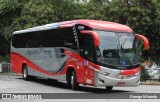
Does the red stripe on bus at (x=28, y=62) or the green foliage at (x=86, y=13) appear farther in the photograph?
the green foliage at (x=86, y=13)

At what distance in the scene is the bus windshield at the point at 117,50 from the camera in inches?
740

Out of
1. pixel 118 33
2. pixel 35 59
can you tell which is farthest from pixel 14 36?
pixel 118 33

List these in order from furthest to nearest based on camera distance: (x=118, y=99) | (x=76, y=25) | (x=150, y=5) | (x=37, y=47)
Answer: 1. (x=150, y=5)
2. (x=37, y=47)
3. (x=76, y=25)
4. (x=118, y=99)

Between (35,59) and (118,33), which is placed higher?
(118,33)

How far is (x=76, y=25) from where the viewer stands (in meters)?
20.3

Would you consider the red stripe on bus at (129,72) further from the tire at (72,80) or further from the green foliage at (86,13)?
the green foliage at (86,13)

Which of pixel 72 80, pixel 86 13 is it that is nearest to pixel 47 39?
pixel 72 80

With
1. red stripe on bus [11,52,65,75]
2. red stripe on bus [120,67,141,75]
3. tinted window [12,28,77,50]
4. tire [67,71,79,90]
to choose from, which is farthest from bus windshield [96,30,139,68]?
red stripe on bus [11,52,65,75]

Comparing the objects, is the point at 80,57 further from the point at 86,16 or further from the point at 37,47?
the point at 86,16

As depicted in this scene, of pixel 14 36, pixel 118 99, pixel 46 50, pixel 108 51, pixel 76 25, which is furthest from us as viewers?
pixel 14 36

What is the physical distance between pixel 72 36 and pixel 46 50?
13.3ft

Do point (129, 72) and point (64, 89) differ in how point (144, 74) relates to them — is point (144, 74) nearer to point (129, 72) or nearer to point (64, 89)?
point (64, 89)

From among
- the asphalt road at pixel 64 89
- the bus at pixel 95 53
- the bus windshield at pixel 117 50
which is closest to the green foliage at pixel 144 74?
the asphalt road at pixel 64 89

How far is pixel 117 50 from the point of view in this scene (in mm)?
19109
